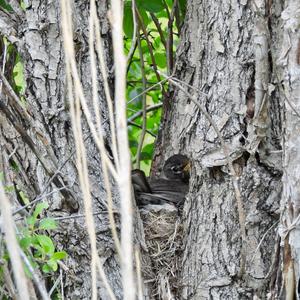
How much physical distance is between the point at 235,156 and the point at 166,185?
1363 mm

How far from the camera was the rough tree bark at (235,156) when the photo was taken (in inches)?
108

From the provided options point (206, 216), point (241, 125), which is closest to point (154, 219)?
point (206, 216)

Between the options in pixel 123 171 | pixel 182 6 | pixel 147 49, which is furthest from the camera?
pixel 147 49

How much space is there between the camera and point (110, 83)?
3.08 meters

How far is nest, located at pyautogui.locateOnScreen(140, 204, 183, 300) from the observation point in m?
3.08

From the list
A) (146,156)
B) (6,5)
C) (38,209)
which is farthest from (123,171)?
(146,156)

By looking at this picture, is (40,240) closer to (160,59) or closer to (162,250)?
(162,250)

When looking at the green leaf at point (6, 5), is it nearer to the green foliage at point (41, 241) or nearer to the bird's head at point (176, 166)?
the bird's head at point (176, 166)

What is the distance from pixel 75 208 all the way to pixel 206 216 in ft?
1.74

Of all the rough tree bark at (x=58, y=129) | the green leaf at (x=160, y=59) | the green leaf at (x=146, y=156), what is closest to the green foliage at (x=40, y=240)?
the rough tree bark at (x=58, y=129)

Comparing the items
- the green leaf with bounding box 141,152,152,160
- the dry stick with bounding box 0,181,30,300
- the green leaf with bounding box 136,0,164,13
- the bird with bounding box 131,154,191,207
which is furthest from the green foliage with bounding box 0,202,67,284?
the green leaf with bounding box 141,152,152,160

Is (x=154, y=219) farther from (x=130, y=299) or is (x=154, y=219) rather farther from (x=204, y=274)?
(x=130, y=299)

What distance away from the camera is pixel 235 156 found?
9.12ft

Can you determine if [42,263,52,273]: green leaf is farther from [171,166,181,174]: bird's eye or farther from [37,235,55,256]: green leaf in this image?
[171,166,181,174]: bird's eye
